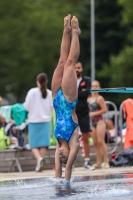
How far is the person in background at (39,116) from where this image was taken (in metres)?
15.8

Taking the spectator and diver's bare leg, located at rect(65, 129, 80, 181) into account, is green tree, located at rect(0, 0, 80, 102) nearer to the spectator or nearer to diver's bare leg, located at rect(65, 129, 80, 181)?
the spectator

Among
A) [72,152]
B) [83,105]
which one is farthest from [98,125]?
[72,152]

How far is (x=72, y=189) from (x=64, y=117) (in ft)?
4.45

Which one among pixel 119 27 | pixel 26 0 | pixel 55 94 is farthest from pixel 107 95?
pixel 55 94

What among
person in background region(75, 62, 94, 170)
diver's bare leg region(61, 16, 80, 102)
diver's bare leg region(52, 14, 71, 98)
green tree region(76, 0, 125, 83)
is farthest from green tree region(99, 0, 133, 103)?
diver's bare leg region(61, 16, 80, 102)

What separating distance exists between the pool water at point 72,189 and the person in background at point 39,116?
4967 millimetres

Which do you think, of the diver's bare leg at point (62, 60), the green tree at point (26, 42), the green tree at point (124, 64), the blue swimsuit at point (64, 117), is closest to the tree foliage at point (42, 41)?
the green tree at point (26, 42)

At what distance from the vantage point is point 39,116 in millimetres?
15883

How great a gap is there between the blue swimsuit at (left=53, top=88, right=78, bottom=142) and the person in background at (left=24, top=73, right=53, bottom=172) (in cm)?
541

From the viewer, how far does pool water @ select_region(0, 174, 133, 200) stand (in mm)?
8406

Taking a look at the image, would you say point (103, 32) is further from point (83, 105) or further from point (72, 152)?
point (72, 152)

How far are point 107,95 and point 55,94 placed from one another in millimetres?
50059

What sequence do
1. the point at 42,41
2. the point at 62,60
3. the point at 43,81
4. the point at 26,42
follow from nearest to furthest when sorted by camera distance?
the point at 62,60, the point at 43,81, the point at 26,42, the point at 42,41

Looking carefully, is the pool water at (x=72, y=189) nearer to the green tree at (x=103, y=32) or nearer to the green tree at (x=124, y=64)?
the green tree at (x=124, y=64)
